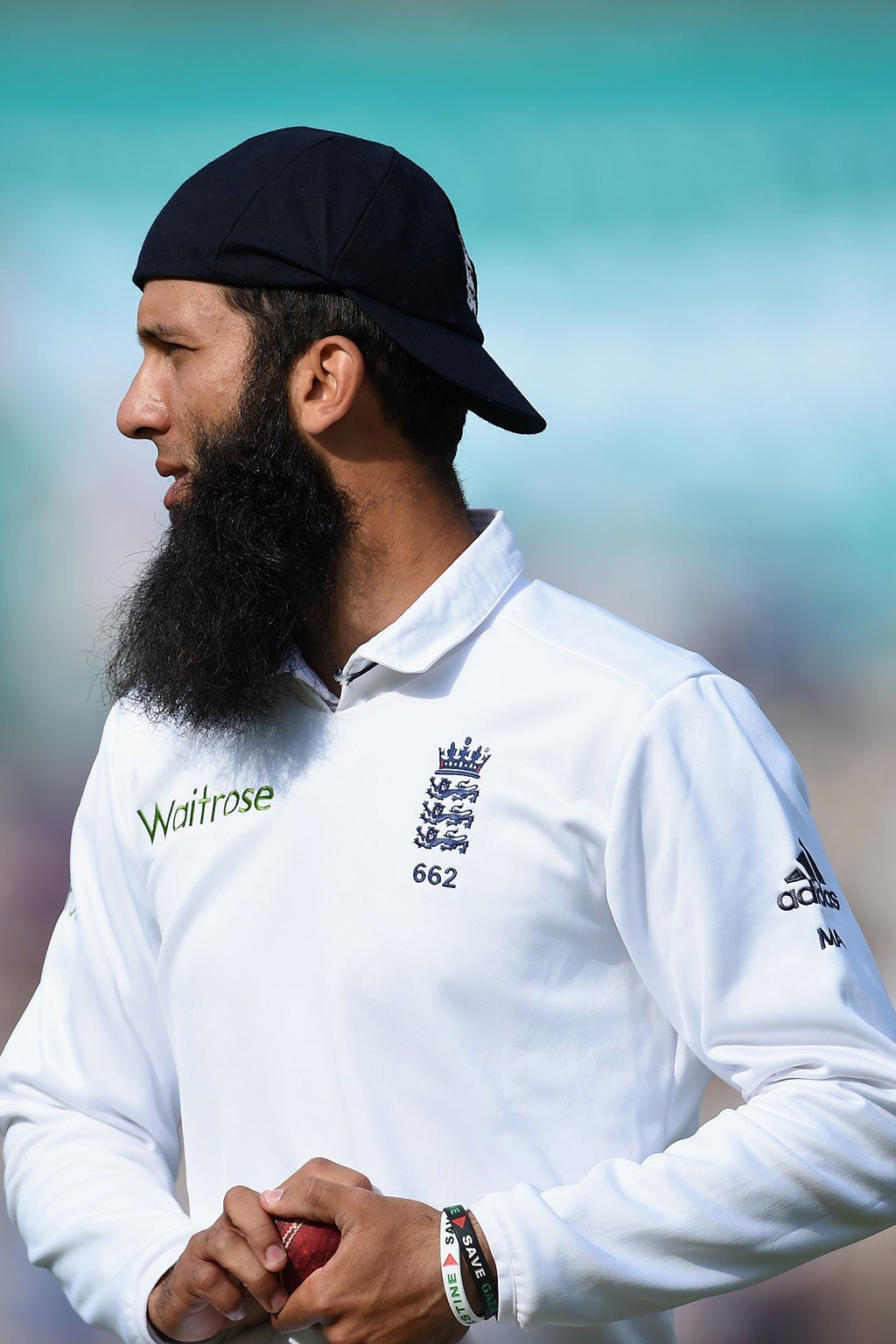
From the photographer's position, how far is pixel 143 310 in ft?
6.24

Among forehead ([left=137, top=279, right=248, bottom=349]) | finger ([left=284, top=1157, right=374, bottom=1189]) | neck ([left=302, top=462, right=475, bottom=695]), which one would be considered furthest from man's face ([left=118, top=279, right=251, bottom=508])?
finger ([left=284, top=1157, right=374, bottom=1189])

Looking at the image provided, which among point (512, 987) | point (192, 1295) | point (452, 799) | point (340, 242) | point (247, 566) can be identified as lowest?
point (192, 1295)

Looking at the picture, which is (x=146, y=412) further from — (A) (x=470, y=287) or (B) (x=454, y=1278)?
(B) (x=454, y=1278)

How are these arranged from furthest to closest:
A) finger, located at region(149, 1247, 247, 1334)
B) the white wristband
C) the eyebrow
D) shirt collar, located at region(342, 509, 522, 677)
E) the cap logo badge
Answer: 1. the cap logo badge
2. the eyebrow
3. shirt collar, located at region(342, 509, 522, 677)
4. finger, located at region(149, 1247, 247, 1334)
5. the white wristband

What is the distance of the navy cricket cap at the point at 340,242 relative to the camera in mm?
1842

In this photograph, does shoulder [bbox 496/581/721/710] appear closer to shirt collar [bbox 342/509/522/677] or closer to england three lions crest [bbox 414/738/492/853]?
shirt collar [bbox 342/509/522/677]

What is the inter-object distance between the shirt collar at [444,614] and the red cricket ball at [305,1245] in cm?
62

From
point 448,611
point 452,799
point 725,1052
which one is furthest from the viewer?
point 448,611

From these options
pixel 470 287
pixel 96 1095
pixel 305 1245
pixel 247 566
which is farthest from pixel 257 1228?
pixel 470 287

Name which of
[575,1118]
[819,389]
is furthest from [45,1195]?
[819,389]

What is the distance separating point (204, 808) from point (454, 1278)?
66cm

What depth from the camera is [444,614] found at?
1780mm

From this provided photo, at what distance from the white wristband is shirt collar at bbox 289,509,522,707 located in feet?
2.07

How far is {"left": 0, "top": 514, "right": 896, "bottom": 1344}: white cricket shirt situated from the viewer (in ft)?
4.87
